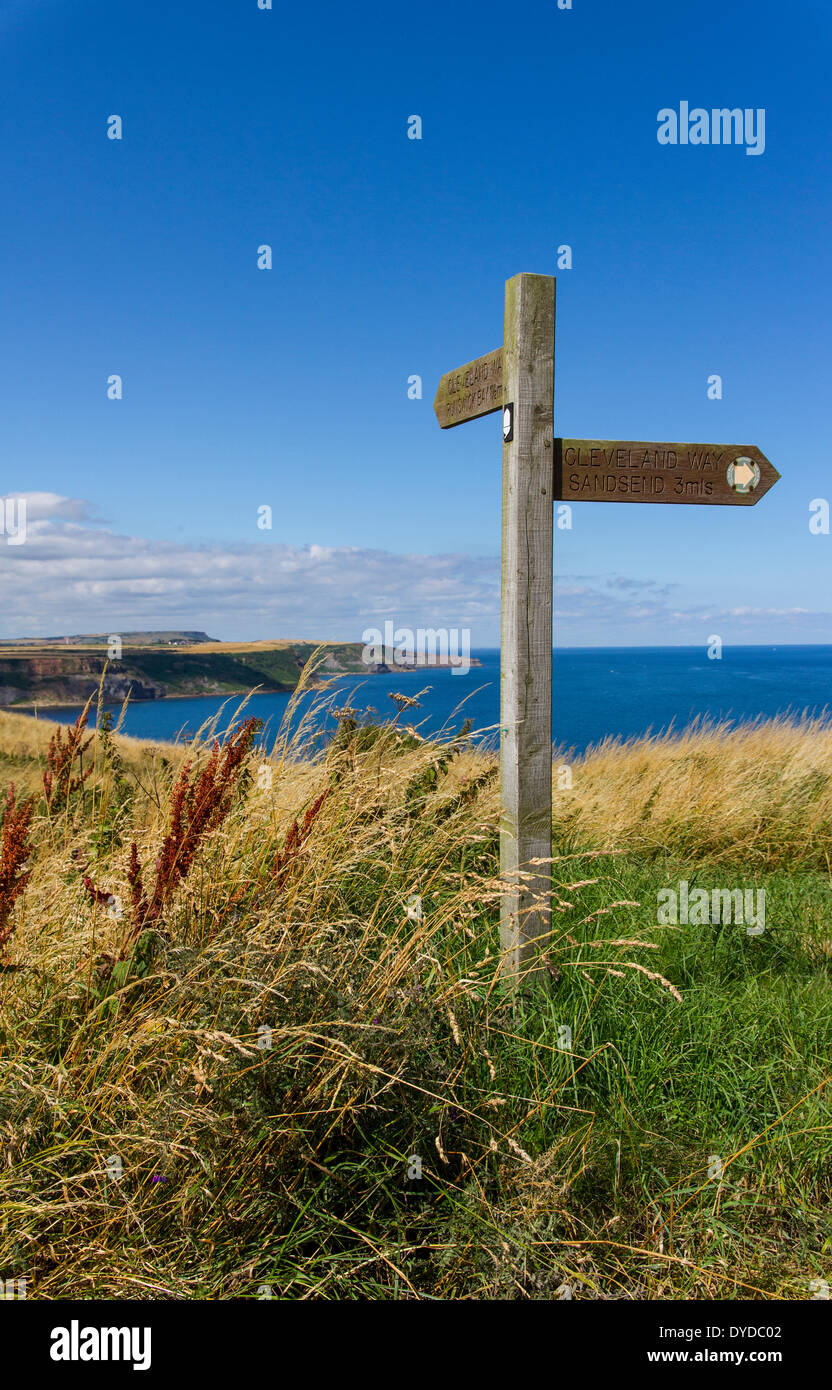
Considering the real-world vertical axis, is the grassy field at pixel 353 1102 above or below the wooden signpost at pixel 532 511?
below

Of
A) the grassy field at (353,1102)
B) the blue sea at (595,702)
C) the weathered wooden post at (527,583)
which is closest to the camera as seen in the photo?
the grassy field at (353,1102)

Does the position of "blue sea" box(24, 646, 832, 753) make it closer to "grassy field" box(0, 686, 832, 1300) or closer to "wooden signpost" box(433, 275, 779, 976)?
"wooden signpost" box(433, 275, 779, 976)

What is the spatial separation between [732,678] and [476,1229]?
396 ft

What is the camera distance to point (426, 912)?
10.5 feet

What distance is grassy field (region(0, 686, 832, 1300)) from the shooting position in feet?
6.24

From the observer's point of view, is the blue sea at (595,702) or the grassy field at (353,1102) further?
the blue sea at (595,702)

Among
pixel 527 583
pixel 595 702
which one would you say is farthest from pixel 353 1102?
pixel 595 702

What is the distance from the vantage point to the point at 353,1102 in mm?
2082

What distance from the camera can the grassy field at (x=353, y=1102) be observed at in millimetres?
1901

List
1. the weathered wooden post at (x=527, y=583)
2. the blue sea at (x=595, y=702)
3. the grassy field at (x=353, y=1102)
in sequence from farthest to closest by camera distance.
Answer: the blue sea at (x=595, y=702), the weathered wooden post at (x=527, y=583), the grassy field at (x=353, y=1102)

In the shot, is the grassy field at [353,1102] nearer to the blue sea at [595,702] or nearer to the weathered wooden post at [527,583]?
the weathered wooden post at [527,583]

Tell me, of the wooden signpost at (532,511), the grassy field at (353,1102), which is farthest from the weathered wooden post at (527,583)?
the grassy field at (353,1102)

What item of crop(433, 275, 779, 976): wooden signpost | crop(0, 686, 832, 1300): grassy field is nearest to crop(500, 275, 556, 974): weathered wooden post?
crop(433, 275, 779, 976): wooden signpost

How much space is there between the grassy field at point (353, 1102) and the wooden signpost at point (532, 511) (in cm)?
32
